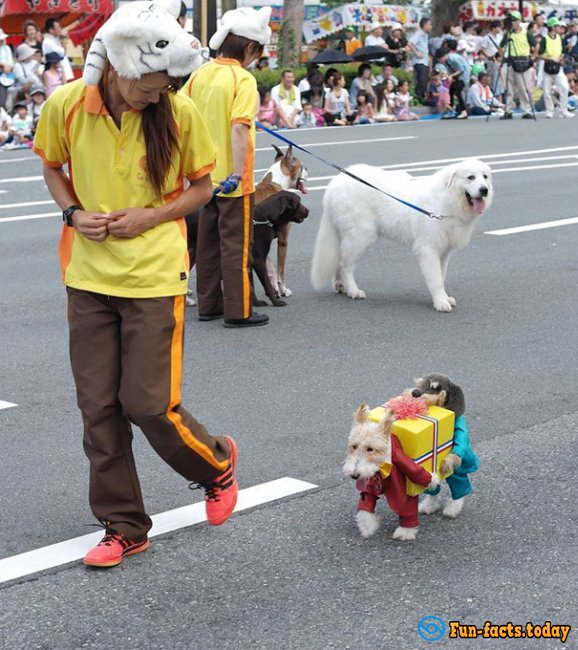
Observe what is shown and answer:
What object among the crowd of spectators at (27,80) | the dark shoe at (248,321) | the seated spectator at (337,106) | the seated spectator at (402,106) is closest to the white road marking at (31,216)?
the dark shoe at (248,321)

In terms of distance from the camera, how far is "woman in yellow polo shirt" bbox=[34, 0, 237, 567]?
3963 mm

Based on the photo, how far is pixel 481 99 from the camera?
85.7ft

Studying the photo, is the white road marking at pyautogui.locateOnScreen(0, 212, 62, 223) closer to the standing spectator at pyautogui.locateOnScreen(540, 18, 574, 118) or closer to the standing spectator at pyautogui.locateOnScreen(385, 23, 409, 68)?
the standing spectator at pyautogui.locateOnScreen(385, 23, 409, 68)

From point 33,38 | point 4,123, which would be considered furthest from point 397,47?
point 4,123

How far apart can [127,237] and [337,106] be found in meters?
19.6

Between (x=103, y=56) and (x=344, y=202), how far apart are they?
15.9 feet

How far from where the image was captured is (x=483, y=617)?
3818 millimetres

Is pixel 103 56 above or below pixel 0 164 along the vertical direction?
above

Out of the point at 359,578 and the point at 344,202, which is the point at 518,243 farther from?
the point at 359,578

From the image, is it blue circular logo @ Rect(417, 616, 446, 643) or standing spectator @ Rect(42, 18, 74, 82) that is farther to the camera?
standing spectator @ Rect(42, 18, 74, 82)

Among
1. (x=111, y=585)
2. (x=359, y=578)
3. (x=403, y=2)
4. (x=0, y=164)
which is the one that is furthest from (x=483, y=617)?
(x=403, y=2)

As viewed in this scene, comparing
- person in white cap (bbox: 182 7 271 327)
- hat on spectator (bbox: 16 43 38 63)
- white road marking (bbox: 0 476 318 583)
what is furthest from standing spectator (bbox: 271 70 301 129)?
white road marking (bbox: 0 476 318 583)

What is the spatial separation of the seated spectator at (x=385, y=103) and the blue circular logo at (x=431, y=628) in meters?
21.0

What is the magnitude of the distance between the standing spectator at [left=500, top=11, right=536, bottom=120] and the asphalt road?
15.6 m
